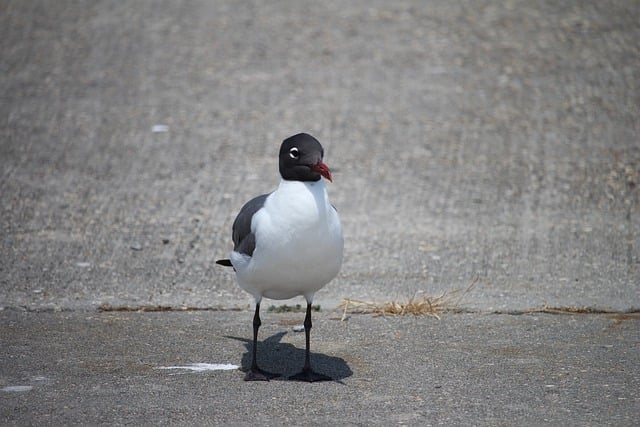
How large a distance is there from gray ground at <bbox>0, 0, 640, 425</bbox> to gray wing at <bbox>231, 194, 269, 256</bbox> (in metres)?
0.72

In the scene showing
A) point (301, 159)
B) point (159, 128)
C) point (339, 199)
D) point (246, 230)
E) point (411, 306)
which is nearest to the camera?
point (301, 159)

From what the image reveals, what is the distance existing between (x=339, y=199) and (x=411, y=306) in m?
2.24

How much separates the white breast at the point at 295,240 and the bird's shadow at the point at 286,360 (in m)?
0.51

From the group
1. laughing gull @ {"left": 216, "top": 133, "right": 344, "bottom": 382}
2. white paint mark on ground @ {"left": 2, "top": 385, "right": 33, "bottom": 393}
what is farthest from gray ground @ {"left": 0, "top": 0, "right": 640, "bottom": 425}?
laughing gull @ {"left": 216, "top": 133, "right": 344, "bottom": 382}

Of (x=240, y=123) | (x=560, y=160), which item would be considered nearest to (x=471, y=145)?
(x=560, y=160)

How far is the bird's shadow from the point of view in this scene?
5.10m

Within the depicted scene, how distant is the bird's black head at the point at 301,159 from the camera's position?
482 cm

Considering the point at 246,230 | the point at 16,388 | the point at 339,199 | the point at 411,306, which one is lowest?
the point at 16,388

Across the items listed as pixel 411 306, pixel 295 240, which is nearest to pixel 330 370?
pixel 295 240

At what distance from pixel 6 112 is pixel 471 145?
4990 millimetres

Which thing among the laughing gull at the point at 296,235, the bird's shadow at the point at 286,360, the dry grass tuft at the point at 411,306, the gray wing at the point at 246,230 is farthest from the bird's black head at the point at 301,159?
the dry grass tuft at the point at 411,306

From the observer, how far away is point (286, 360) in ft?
17.7

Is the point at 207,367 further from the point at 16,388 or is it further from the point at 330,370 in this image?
the point at 16,388

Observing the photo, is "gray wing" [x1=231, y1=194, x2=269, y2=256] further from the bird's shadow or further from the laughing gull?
the bird's shadow
